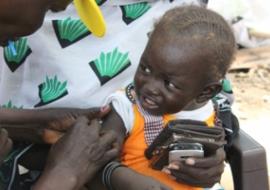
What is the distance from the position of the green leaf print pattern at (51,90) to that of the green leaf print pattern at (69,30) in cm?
12

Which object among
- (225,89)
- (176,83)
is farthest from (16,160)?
(225,89)

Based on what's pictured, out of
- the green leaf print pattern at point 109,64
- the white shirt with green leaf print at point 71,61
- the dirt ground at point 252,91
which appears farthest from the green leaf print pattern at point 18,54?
the dirt ground at point 252,91

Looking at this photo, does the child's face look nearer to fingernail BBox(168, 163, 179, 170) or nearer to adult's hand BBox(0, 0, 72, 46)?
fingernail BBox(168, 163, 179, 170)

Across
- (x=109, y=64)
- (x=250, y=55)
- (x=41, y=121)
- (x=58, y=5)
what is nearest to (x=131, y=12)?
(x=109, y=64)

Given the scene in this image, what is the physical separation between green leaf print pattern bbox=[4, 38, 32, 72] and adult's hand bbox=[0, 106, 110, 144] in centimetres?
17

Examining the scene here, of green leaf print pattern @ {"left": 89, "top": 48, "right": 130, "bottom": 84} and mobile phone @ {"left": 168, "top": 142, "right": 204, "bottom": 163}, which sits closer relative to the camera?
mobile phone @ {"left": 168, "top": 142, "right": 204, "bottom": 163}

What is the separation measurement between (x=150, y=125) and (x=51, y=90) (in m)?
0.36

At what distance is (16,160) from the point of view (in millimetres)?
1951

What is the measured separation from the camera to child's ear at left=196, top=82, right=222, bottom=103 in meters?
1.78

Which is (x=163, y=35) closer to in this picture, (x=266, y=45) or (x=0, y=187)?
(x=0, y=187)

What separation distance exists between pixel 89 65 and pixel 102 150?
0.36 meters

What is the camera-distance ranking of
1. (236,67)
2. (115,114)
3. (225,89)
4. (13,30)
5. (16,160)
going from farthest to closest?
(236,67)
(225,89)
(16,160)
(115,114)
(13,30)

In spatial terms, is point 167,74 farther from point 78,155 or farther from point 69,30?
point 69,30

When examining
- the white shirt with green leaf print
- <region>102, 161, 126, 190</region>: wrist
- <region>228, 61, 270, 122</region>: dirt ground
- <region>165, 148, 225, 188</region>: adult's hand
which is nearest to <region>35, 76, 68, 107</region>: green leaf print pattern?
the white shirt with green leaf print
